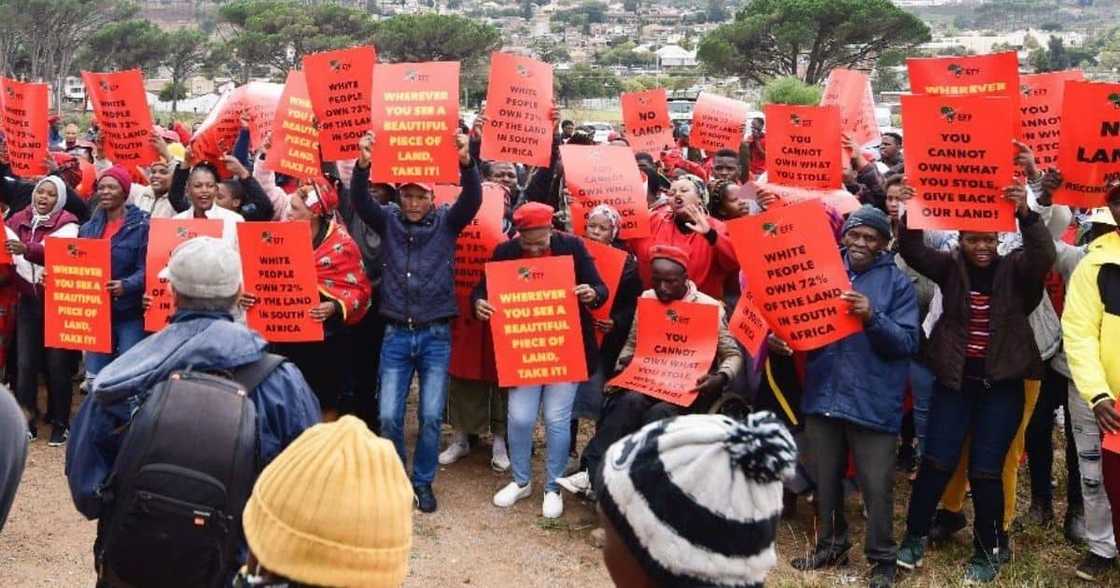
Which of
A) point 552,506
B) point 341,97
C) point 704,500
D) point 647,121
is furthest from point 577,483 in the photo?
point 704,500

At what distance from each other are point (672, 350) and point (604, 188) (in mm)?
1477

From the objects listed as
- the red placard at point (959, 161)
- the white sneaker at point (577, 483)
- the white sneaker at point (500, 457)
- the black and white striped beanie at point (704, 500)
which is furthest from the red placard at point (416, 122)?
the black and white striped beanie at point (704, 500)

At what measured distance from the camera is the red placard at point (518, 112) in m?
7.02

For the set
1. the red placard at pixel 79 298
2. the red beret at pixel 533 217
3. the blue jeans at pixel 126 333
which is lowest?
the blue jeans at pixel 126 333

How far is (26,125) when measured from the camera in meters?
7.97

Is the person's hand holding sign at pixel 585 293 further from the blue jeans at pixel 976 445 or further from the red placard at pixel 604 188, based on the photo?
the blue jeans at pixel 976 445

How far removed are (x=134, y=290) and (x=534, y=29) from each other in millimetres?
197521

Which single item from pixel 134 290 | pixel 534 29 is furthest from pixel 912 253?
pixel 534 29

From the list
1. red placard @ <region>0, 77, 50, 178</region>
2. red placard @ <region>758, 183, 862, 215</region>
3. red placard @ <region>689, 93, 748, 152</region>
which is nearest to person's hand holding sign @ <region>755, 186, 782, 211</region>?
red placard @ <region>758, 183, 862, 215</region>

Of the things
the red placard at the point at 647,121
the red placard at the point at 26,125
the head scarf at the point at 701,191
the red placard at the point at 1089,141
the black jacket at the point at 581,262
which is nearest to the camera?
the red placard at the point at 1089,141

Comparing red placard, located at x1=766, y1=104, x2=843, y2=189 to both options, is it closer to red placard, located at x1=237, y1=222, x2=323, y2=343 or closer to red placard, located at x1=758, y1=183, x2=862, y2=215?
red placard, located at x1=758, y1=183, x2=862, y2=215

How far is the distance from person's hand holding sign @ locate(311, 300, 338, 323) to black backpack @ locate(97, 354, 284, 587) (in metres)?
2.76

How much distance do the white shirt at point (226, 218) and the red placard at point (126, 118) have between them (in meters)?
1.04

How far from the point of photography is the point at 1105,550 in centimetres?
545
